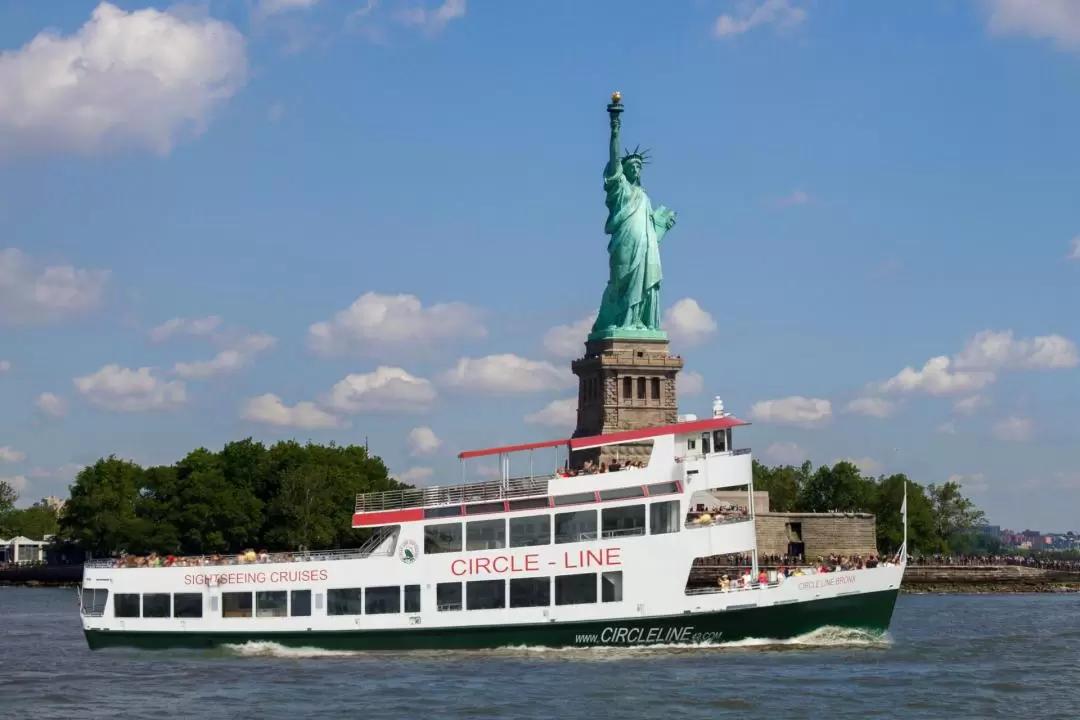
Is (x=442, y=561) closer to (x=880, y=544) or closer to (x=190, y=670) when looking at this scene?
(x=190, y=670)

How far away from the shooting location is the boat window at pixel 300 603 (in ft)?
177

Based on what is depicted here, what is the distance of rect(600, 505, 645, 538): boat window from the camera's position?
5231cm

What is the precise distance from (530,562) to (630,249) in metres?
62.0

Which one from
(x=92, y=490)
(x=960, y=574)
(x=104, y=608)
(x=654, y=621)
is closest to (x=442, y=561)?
(x=654, y=621)

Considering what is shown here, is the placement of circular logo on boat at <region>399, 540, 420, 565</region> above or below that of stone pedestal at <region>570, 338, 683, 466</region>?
below

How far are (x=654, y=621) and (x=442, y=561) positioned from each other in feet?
23.5

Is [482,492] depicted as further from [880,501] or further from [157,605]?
[880,501]

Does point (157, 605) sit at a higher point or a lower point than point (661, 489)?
lower

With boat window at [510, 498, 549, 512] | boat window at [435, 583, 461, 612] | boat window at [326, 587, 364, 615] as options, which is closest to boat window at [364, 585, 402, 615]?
boat window at [326, 587, 364, 615]

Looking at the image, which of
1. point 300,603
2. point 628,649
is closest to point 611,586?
point 628,649

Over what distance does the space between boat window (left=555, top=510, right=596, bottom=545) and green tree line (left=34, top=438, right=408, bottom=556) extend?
65.0 meters

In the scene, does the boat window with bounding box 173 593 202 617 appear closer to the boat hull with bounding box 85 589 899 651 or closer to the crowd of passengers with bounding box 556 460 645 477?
the boat hull with bounding box 85 589 899 651

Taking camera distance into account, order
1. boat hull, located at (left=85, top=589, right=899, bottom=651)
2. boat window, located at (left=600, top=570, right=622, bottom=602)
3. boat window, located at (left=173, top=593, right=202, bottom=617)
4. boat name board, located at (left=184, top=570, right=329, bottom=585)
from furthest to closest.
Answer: boat window, located at (left=173, top=593, right=202, bottom=617), boat name board, located at (left=184, top=570, right=329, bottom=585), boat window, located at (left=600, top=570, right=622, bottom=602), boat hull, located at (left=85, top=589, right=899, bottom=651)

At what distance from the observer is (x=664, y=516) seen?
52281 mm
